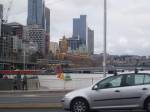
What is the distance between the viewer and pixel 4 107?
74.4 feet

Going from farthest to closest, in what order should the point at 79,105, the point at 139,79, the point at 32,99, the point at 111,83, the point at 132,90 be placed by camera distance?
the point at 32,99 → the point at 79,105 → the point at 111,83 → the point at 139,79 → the point at 132,90

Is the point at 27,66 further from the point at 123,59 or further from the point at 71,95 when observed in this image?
the point at 71,95

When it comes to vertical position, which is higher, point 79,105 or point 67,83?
point 79,105

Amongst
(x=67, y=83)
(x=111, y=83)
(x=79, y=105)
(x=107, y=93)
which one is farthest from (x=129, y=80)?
(x=67, y=83)

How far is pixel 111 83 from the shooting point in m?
18.3

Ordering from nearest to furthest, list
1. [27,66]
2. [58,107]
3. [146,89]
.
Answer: [146,89]
[58,107]
[27,66]

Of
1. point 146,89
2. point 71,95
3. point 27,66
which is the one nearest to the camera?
point 146,89

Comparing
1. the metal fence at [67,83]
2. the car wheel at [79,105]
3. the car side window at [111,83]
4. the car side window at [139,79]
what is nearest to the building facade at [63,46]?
the metal fence at [67,83]

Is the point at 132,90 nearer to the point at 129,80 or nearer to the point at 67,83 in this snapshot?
the point at 129,80

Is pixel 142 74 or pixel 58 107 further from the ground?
pixel 142 74

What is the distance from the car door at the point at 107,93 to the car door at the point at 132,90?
0.21 metres

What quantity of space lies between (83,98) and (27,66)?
166257 mm

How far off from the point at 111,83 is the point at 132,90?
3.10ft

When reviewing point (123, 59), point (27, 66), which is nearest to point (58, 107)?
point (123, 59)
